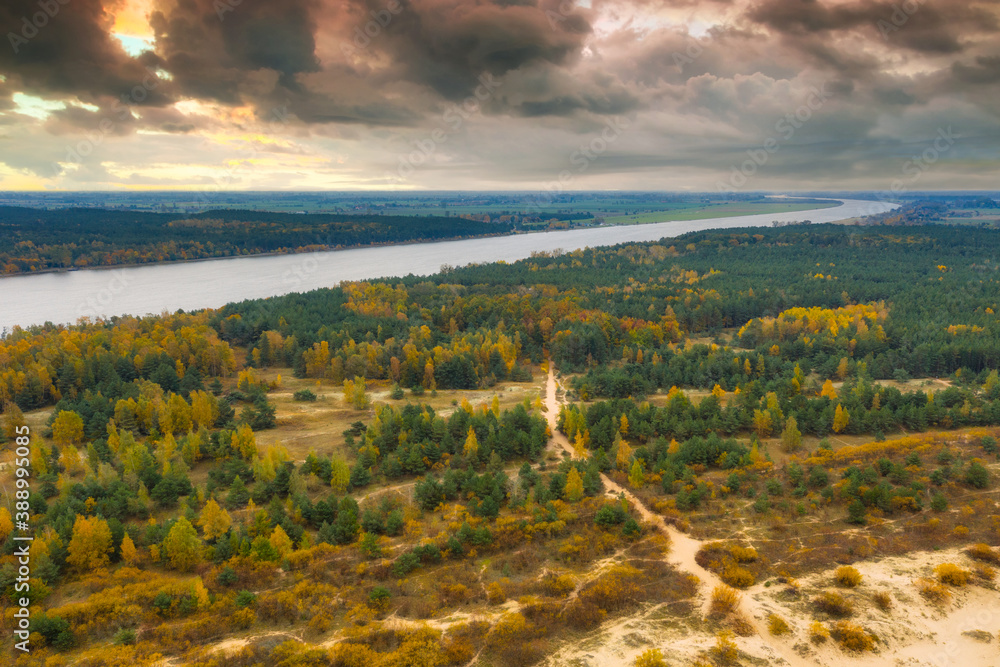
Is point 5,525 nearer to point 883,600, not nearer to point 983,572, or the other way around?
point 883,600

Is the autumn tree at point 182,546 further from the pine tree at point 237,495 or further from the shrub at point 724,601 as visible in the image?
the shrub at point 724,601

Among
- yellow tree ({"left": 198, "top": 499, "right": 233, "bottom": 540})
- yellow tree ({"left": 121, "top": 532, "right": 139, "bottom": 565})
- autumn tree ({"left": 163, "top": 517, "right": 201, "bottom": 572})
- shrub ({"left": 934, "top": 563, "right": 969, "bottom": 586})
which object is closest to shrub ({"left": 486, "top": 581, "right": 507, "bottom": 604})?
autumn tree ({"left": 163, "top": 517, "right": 201, "bottom": 572})

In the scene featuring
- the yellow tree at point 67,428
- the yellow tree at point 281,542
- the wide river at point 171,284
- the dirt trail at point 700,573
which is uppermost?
the wide river at point 171,284

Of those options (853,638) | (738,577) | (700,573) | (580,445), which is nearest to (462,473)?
(580,445)

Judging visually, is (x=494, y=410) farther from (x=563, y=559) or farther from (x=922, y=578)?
(x=922, y=578)

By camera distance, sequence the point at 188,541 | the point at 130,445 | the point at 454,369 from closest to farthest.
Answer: the point at 188,541
the point at 130,445
the point at 454,369

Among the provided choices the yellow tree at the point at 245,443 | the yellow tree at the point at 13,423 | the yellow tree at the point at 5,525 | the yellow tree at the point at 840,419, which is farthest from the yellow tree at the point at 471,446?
the yellow tree at the point at 13,423

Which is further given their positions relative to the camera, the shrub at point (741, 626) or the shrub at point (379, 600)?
the shrub at point (379, 600)

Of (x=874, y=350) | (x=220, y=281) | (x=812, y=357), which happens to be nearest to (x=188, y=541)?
(x=812, y=357)
